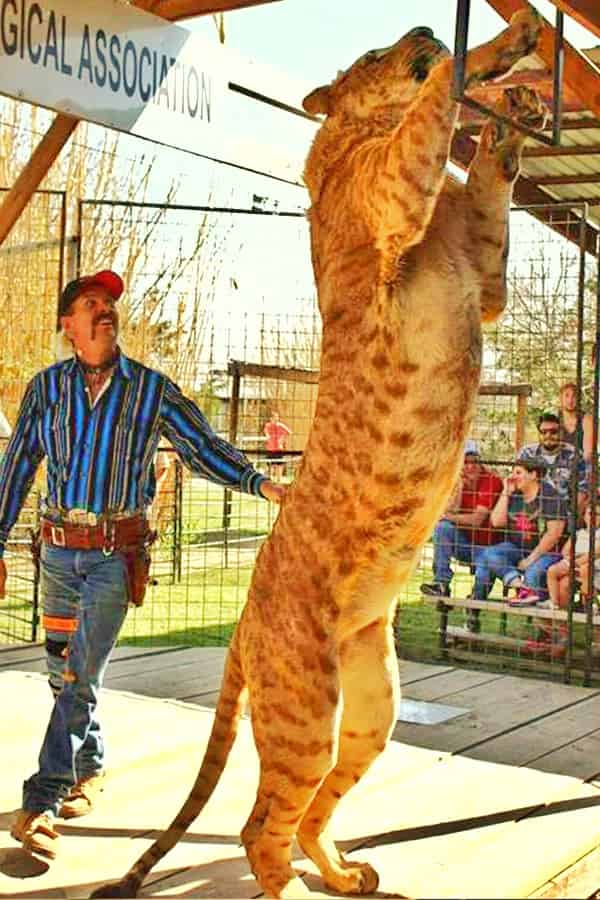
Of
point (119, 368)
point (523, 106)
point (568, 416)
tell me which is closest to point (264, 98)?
point (119, 368)

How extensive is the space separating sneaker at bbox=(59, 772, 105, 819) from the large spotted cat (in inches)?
34.6

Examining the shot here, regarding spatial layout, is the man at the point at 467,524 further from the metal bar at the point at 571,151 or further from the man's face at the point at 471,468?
the metal bar at the point at 571,151

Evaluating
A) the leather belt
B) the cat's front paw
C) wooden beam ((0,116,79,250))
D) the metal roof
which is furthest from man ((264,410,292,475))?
the cat's front paw

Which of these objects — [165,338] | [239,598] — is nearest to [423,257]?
[239,598]

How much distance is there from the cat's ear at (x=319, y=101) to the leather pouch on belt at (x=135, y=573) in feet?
5.16

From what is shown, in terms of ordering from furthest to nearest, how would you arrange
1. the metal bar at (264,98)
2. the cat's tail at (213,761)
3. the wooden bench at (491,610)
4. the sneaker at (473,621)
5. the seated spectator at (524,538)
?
the sneaker at (473,621)
the seated spectator at (524,538)
the wooden bench at (491,610)
the metal bar at (264,98)
the cat's tail at (213,761)

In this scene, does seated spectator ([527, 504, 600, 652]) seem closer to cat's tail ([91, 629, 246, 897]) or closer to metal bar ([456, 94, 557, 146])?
cat's tail ([91, 629, 246, 897])

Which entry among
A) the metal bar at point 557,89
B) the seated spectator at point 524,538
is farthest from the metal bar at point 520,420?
the metal bar at point 557,89

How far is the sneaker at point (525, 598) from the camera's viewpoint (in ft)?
26.0

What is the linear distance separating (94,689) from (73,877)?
1.99 ft

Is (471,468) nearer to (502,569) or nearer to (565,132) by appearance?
(502,569)

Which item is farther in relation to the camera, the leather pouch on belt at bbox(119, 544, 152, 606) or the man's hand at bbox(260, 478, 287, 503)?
the leather pouch on belt at bbox(119, 544, 152, 606)

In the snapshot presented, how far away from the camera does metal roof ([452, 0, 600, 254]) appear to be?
4.45 meters

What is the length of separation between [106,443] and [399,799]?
1.74m
